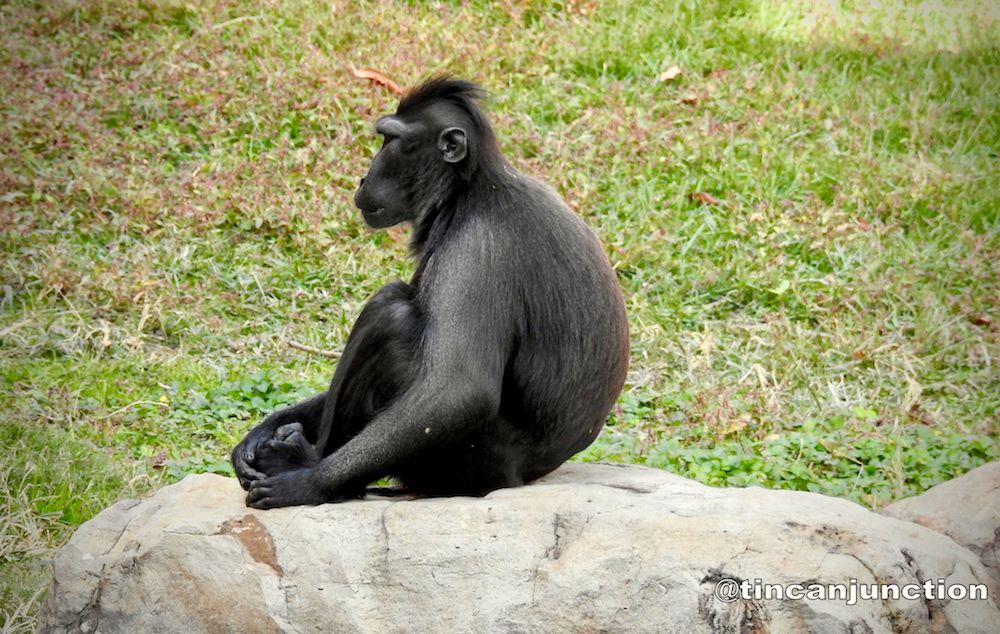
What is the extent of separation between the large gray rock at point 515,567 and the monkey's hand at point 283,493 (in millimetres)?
86

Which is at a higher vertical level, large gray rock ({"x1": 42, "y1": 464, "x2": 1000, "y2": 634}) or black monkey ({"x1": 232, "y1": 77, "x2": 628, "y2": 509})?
black monkey ({"x1": 232, "y1": 77, "x2": 628, "y2": 509})

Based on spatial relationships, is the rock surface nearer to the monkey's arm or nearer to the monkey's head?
the monkey's arm

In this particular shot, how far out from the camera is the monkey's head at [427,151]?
191 inches

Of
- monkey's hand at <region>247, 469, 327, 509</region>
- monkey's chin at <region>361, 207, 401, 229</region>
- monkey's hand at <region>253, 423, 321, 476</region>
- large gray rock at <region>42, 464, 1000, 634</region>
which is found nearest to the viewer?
large gray rock at <region>42, 464, 1000, 634</region>

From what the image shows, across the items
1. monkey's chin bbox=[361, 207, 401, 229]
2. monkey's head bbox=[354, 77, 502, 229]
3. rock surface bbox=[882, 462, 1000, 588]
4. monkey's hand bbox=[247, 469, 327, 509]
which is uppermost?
monkey's head bbox=[354, 77, 502, 229]

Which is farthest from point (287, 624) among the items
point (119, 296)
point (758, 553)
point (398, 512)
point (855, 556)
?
point (119, 296)

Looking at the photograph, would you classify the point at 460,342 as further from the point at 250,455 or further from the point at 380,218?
the point at 250,455

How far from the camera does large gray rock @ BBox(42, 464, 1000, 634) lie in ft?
12.6

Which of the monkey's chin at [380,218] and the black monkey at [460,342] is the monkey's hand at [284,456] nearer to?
the black monkey at [460,342]

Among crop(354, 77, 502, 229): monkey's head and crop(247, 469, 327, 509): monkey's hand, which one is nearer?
crop(247, 469, 327, 509): monkey's hand

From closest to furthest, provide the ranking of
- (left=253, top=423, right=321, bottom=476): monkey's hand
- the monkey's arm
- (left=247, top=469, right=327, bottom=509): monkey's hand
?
the monkey's arm
(left=247, top=469, right=327, bottom=509): monkey's hand
(left=253, top=423, right=321, bottom=476): monkey's hand

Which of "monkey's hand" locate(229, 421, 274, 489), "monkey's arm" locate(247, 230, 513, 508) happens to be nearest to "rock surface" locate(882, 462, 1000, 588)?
"monkey's arm" locate(247, 230, 513, 508)

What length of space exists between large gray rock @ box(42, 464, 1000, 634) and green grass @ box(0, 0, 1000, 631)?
1.31 meters

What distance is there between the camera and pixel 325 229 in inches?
354
